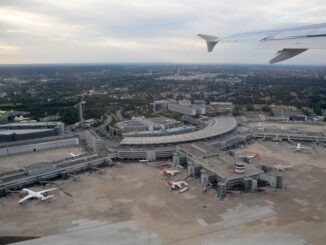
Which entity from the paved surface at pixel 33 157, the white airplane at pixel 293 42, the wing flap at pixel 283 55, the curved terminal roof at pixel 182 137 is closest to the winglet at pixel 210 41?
the white airplane at pixel 293 42

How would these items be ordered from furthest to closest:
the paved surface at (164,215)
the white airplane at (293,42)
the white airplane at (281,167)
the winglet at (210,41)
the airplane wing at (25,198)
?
1. the white airplane at (281,167)
2. the airplane wing at (25,198)
3. the paved surface at (164,215)
4. the winglet at (210,41)
5. the white airplane at (293,42)

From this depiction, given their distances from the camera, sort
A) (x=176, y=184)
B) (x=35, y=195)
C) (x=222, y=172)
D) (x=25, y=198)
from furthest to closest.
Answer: (x=222, y=172) < (x=176, y=184) < (x=35, y=195) < (x=25, y=198)

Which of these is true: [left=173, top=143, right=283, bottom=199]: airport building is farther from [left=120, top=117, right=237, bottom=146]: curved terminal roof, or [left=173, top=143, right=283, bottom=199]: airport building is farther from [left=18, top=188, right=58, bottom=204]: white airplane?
[left=18, top=188, right=58, bottom=204]: white airplane

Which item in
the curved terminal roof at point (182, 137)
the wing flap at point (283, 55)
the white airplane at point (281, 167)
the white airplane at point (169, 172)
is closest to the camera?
the wing flap at point (283, 55)

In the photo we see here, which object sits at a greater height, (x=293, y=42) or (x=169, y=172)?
(x=293, y=42)

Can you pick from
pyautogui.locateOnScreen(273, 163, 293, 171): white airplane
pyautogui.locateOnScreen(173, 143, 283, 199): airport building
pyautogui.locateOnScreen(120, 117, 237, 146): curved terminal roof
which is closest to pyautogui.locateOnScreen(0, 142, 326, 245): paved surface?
pyautogui.locateOnScreen(173, 143, 283, 199): airport building

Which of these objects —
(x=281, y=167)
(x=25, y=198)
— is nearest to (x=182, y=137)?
(x=281, y=167)

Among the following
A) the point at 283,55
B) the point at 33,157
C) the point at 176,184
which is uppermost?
the point at 283,55

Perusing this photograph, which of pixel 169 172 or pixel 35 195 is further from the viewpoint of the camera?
pixel 169 172

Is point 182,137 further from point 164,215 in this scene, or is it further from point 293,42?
point 293,42

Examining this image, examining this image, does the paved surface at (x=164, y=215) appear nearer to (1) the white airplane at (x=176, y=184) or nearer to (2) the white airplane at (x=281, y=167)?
(1) the white airplane at (x=176, y=184)
